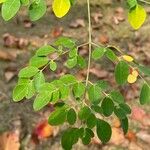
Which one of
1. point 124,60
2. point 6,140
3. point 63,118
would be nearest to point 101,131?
point 63,118

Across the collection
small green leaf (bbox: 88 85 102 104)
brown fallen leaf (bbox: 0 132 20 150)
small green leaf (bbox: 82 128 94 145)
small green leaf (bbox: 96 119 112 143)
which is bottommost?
brown fallen leaf (bbox: 0 132 20 150)

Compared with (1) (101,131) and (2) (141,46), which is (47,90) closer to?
(1) (101,131)

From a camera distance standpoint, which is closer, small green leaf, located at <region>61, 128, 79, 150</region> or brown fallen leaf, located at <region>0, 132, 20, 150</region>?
small green leaf, located at <region>61, 128, 79, 150</region>

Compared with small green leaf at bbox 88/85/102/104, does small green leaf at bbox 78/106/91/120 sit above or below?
below

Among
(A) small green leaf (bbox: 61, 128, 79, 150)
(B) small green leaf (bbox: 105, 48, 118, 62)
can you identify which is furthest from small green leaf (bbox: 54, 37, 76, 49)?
(A) small green leaf (bbox: 61, 128, 79, 150)

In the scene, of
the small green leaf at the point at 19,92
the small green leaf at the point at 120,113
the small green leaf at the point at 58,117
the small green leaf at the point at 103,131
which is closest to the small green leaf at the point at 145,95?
the small green leaf at the point at 120,113

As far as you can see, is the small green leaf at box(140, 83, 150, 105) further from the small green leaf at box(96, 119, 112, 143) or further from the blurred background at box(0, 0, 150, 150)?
the blurred background at box(0, 0, 150, 150)

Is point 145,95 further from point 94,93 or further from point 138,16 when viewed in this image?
point 138,16

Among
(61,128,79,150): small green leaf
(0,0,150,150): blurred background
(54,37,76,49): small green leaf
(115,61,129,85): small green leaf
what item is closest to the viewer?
(61,128,79,150): small green leaf
